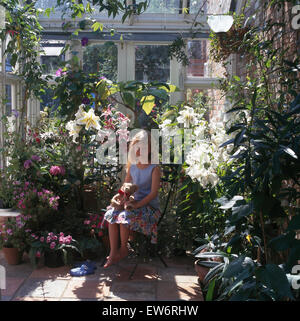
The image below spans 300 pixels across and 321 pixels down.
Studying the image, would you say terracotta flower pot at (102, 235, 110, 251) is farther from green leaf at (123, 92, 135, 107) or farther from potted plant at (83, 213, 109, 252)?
green leaf at (123, 92, 135, 107)

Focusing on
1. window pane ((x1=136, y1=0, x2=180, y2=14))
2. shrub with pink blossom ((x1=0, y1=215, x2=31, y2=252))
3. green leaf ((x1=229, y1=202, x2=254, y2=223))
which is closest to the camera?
green leaf ((x1=229, y1=202, x2=254, y2=223))

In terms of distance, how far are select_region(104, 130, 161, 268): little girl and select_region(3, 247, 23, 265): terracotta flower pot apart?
30.9 inches

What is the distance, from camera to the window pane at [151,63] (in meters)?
5.11

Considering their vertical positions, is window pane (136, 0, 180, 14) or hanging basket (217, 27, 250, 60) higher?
window pane (136, 0, 180, 14)

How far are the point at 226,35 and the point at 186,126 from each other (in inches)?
35.6

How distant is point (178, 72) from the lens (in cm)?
509

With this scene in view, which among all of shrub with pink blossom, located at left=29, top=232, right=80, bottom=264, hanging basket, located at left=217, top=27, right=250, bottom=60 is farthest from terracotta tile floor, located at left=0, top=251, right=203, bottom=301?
hanging basket, located at left=217, top=27, right=250, bottom=60

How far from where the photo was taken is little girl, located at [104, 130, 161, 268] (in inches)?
133

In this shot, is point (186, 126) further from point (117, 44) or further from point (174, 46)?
point (117, 44)

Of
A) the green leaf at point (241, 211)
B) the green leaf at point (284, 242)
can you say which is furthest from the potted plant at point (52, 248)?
the green leaf at point (284, 242)

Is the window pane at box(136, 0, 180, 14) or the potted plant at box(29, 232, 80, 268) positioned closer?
the potted plant at box(29, 232, 80, 268)

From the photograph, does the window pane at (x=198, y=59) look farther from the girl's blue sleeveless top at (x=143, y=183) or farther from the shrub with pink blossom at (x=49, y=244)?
the shrub with pink blossom at (x=49, y=244)

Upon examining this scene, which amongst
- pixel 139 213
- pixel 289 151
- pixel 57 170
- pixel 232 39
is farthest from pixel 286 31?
pixel 57 170
